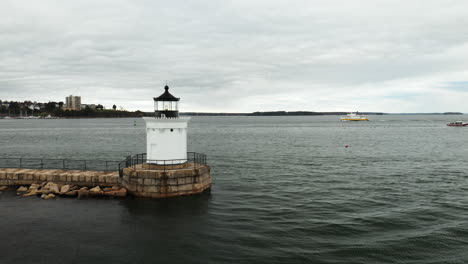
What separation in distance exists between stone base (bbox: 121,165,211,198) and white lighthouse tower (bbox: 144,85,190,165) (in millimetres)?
805

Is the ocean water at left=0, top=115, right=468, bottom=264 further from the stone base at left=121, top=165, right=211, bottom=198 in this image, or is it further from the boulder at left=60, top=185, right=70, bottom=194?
the boulder at left=60, top=185, right=70, bottom=194

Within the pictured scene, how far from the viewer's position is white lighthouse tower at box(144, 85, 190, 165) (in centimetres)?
1905

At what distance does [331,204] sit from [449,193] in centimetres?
870

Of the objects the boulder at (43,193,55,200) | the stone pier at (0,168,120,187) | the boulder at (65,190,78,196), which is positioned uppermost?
the stone pier at (0,168,120,187)

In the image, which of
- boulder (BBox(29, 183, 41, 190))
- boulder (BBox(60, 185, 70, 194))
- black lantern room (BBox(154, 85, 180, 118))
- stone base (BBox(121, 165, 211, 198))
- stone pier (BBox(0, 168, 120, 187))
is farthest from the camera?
boulder (BBox(29, 183, 41, 190))

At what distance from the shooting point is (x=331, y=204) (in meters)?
19.0

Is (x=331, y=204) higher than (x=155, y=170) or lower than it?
lower

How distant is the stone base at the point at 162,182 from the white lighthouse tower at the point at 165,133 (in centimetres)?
80

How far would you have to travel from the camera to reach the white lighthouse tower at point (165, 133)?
19047 millimetres

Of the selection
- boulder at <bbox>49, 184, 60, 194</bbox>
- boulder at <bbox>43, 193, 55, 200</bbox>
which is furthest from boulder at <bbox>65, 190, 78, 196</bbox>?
boulder at <bbox>43, 193, 55, 200</bbox>

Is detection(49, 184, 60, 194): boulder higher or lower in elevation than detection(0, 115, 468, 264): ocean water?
higher

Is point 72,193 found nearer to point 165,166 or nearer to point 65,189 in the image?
point 65,189

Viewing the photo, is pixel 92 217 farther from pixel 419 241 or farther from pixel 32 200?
pixel 419 241

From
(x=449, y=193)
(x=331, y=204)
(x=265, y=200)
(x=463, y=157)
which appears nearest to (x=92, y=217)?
(x=265, y=200)
